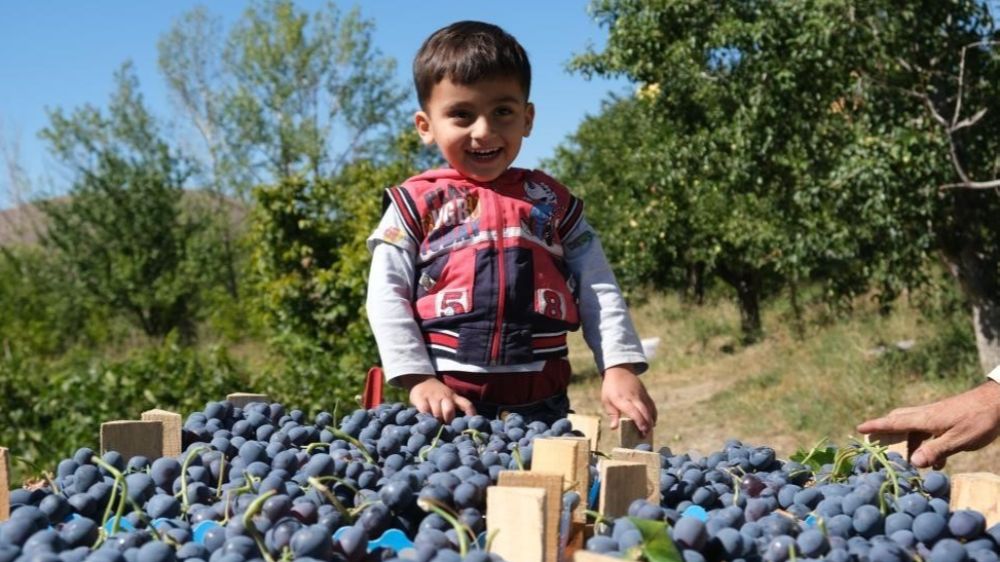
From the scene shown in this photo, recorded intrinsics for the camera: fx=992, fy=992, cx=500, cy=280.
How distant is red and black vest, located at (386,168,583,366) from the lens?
86.2 inches

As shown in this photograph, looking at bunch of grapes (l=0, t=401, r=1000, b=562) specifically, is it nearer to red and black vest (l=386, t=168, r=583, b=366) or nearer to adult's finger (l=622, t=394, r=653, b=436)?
adult's finger (l=622, t=394, r=653, b=436)

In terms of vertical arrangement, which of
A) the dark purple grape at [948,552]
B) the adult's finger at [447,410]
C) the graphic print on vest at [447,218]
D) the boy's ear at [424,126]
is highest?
the boy's ear at [424,126]

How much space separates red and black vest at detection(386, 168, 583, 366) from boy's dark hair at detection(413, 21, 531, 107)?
24 centimetres

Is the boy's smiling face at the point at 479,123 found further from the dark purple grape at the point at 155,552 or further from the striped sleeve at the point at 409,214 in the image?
the dark purple grape at the point at 155,552

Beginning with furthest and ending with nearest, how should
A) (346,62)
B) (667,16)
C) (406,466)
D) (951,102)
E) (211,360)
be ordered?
(346,62)
(667,16)
(211,360)
(951,102)
(406,466)

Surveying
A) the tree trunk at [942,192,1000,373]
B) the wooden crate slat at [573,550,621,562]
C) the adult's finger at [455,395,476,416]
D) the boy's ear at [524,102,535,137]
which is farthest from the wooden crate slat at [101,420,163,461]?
the tree trunk at [942,192,1000,373]

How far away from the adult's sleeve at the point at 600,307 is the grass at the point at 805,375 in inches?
183

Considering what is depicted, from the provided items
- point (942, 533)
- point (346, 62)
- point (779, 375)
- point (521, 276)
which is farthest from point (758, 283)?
point (346, 62)

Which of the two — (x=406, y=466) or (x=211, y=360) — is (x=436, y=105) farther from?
(x=211, y=360)

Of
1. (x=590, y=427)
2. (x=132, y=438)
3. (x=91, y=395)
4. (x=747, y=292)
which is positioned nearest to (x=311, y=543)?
(x=132, y=438)

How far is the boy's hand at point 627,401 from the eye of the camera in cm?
204

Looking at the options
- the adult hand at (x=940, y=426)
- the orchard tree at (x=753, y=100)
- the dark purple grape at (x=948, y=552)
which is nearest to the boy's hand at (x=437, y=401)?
the adult hand at (x=940, y=426)

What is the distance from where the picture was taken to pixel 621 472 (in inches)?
46.6

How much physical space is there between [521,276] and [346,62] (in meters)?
35.9
